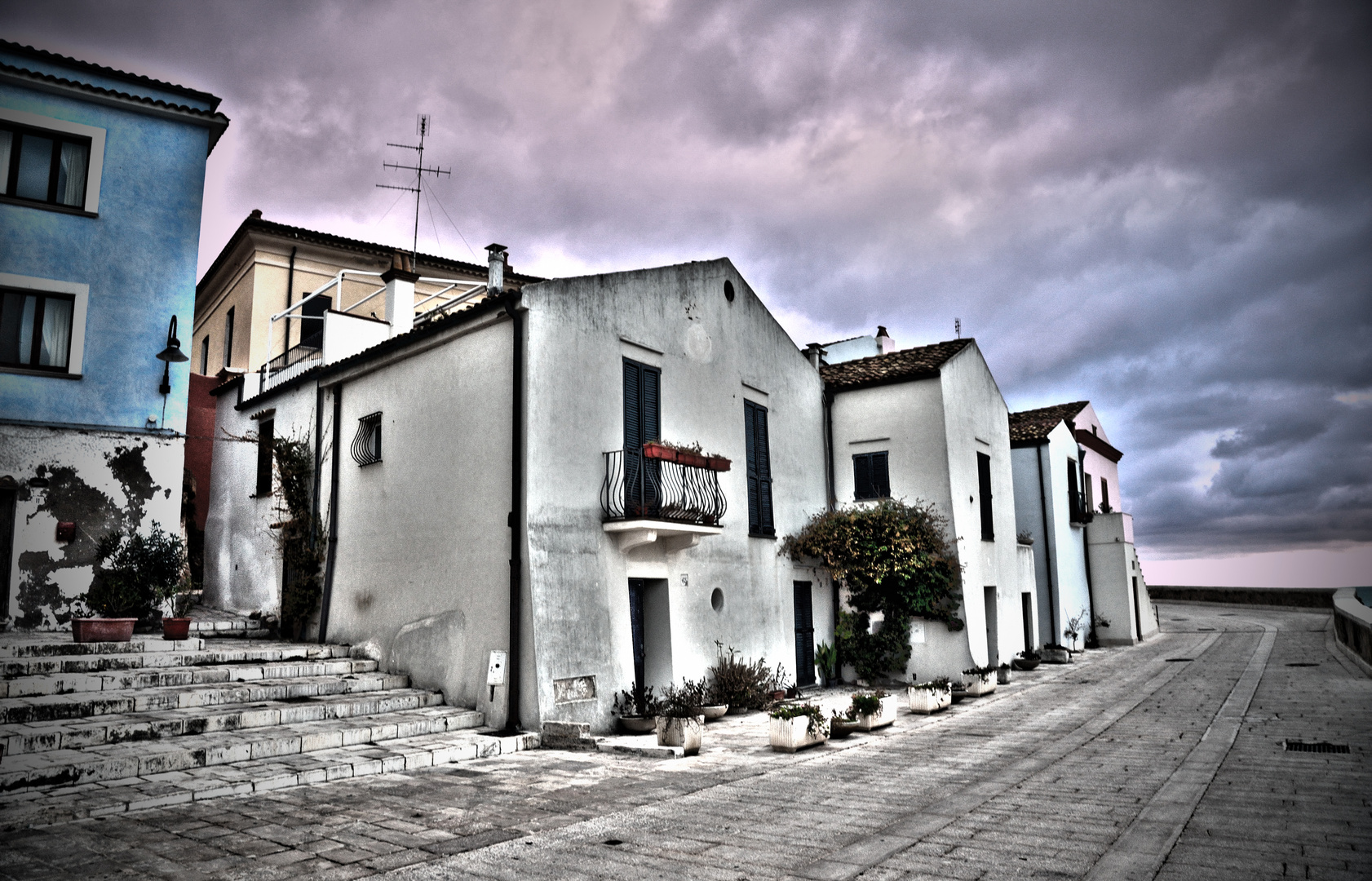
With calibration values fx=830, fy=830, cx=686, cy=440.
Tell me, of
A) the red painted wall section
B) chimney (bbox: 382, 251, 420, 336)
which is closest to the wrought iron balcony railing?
chimney (bbox: 382, 251, 420, 336)

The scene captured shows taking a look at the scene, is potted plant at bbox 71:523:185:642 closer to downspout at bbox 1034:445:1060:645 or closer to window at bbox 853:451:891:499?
window at bbox 853:451:891:499

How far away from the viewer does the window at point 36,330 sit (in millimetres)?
11812

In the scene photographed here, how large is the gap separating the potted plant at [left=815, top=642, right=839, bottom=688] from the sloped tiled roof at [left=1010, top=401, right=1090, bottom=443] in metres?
11.2

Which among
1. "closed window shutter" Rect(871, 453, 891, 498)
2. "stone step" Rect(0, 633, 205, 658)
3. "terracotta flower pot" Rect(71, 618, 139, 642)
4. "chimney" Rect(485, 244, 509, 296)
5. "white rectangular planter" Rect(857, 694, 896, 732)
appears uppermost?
"chimney" Rect(485, 244, 509, 296)

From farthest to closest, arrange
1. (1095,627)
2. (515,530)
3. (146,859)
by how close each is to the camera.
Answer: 1. (1095,627)
2. (515,530)
3. (146,859)

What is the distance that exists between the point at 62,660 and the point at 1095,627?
1023 inches

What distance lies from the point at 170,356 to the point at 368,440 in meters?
3.10

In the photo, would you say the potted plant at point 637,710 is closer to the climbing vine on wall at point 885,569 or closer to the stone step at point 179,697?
the stone step at point 179,697

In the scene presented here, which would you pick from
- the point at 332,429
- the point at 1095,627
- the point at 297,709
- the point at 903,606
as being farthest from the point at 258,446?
the point at 1095,627

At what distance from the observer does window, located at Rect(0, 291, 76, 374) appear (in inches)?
465

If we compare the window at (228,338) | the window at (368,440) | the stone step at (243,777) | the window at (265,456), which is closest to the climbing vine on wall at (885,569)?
the window at (368,440)

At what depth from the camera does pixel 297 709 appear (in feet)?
29.9

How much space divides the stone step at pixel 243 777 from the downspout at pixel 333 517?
4.47m

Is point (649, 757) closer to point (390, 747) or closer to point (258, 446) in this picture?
point (390, 747)
